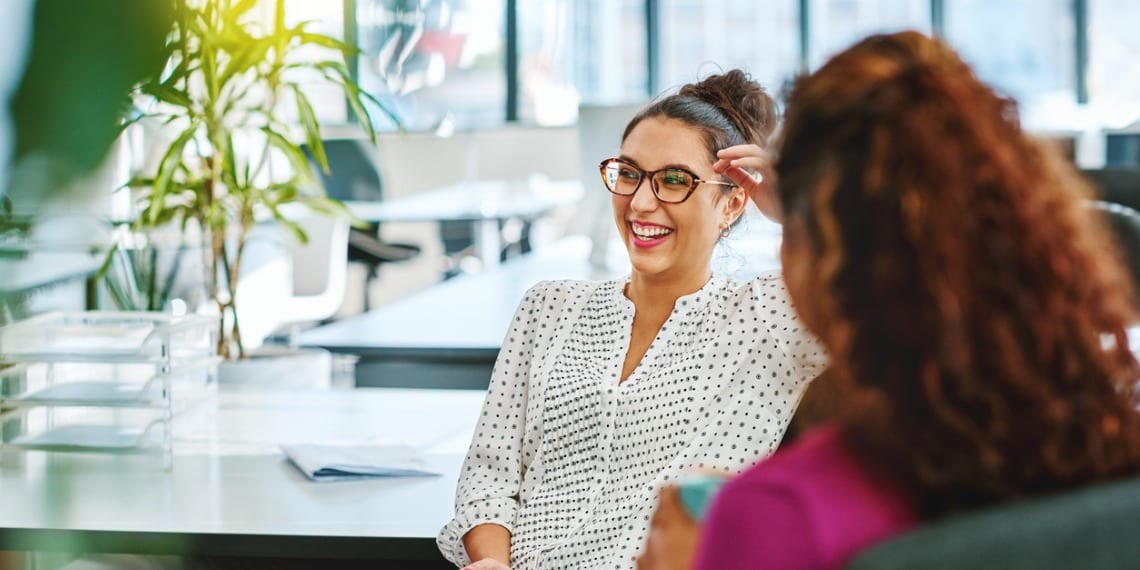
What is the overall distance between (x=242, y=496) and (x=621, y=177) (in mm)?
692

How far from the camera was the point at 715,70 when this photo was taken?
6.15 feet

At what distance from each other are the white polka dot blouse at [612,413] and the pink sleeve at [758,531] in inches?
32.8

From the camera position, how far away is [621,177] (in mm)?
1740

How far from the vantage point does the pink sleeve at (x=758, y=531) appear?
654 mm

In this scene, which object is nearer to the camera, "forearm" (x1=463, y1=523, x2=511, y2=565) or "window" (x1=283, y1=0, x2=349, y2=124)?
"forearm" (x1=463, y1=523, x2=511, y2=565)

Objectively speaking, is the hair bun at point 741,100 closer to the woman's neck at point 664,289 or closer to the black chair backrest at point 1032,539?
the woman's neck at point 664,289

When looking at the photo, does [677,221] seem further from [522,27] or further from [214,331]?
[522,27]

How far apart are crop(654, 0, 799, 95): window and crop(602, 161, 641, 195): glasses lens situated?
7.49 m

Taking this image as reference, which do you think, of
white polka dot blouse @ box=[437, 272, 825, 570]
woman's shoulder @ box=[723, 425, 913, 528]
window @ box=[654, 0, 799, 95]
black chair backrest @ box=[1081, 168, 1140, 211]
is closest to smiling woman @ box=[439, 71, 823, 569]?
white polka dot blouse @ box=[437, 272, 825, 570]

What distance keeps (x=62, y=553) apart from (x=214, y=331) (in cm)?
76

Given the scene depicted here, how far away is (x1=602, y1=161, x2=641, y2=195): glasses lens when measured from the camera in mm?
1730

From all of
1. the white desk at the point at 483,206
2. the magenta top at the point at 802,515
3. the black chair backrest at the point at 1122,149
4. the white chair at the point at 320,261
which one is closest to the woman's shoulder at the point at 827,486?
the magenta top at the point at 802,515

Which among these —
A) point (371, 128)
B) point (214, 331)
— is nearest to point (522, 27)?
point (371, 128)

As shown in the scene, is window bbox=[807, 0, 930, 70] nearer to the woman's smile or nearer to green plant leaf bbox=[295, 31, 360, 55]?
green plant leaf bbox=[295, 31, 360, 55]
